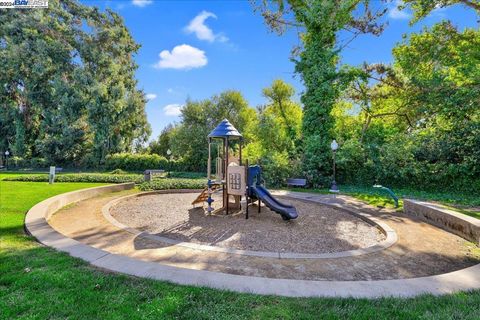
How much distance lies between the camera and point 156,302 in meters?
2.58

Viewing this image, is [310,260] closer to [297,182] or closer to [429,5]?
[297,182]

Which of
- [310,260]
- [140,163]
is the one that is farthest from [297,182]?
[140,163]

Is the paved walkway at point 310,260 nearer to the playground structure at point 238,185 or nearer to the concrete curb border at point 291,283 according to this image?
the concrete curb border at point 291,283

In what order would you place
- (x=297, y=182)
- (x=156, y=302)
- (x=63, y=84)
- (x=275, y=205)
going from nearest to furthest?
1. (x=156, y=302)
2. (x=275, y=205)
3. (x=297, y=182)
4. (x=63, y=84)

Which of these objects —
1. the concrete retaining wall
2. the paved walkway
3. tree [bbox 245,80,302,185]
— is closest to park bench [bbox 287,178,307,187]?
tree [bbox 245,80,302,185]

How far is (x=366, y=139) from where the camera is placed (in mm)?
19047

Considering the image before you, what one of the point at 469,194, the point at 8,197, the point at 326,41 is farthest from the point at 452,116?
the point at 8,197

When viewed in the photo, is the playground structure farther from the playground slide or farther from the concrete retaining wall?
the concrete retaining wall

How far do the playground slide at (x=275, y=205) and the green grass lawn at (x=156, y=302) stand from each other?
406cm

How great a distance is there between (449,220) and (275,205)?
430 cm

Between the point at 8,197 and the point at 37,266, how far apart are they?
7152mm

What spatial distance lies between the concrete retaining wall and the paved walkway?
0.22 meters

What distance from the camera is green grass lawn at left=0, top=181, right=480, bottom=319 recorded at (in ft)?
7.97

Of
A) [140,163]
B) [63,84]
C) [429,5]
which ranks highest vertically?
[63,84]
